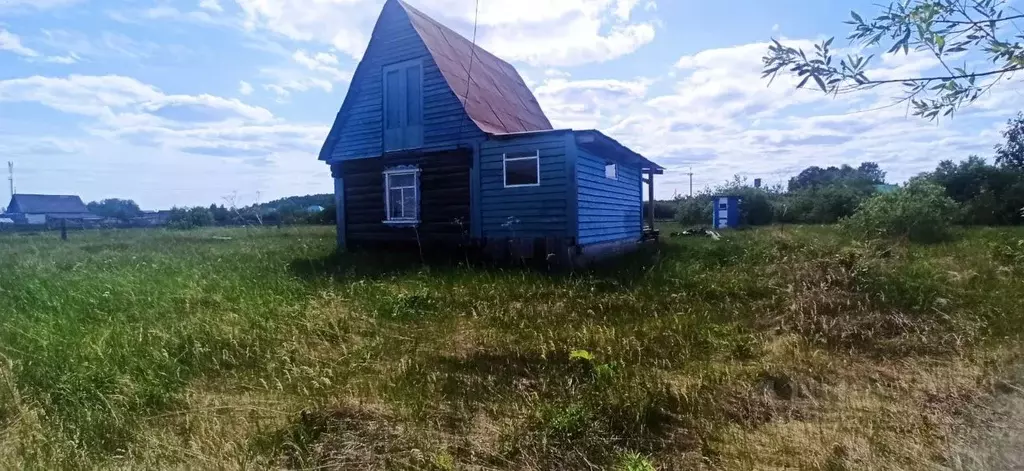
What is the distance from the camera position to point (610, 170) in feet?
47.8

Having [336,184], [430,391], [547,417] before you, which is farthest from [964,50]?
[336,184]

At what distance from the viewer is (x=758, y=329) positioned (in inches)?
259

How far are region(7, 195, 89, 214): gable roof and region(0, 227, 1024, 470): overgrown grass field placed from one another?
52.1 metres

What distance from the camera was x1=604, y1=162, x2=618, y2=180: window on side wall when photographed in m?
14.2

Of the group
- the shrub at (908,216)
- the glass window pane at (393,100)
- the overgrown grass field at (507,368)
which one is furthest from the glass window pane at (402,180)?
the shrub at (908,216)

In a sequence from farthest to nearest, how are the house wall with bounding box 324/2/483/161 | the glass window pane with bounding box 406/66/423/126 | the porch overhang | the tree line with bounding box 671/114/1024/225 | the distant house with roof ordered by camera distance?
1. the distant house with roof
2. the tree line with bounding box 671/114/1024/225
3. the glass window pane with bounding box 406/66/423/126
4. the house wall with bounding box 324/2/483/161
5. the porch overhang

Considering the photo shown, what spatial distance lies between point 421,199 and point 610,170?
16.8ft

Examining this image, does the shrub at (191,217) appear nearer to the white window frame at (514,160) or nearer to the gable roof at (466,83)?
the gable roof at (466,83)

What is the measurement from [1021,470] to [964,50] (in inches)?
99.8

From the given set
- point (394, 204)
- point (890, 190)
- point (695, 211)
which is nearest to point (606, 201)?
point (394, 204)

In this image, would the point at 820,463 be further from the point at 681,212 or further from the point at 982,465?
the point at 681,212

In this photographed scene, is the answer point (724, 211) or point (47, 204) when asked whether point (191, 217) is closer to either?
point (47, 204)

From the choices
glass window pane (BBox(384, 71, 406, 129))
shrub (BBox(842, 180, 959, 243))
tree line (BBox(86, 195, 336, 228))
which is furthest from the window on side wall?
tree line (BBox(86, 195, 336, 228))

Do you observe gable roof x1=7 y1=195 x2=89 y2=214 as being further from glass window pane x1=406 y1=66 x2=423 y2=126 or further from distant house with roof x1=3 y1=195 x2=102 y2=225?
glass window pane x1=406 y1=66 x2=423 y2=126
